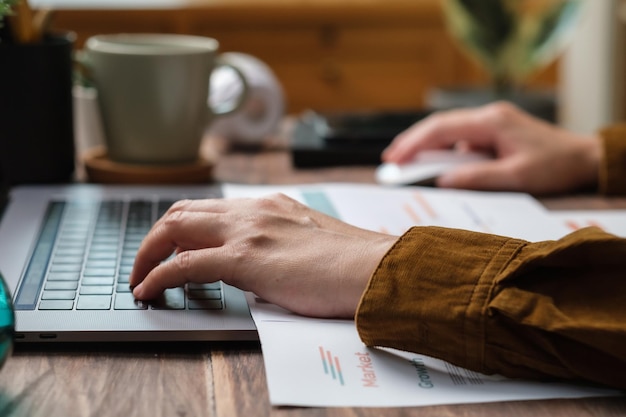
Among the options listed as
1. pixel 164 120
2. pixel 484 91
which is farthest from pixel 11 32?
pixel 484 91

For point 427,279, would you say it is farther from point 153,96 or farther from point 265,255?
point 153,96

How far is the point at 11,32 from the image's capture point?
0.96m

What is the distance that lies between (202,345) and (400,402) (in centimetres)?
15

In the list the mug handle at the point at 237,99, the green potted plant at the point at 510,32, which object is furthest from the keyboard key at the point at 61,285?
the green potted plant at the point at 510,32

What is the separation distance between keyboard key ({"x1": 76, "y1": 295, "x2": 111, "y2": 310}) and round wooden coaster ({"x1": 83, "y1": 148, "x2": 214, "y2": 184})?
396 mm

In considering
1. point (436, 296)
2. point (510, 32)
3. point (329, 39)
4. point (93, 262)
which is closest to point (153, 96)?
point (93, 262)

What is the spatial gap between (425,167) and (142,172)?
34cm

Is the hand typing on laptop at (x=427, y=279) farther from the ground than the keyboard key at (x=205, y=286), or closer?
farther from the ground

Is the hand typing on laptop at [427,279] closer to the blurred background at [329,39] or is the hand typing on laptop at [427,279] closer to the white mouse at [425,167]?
the white mouse at [425,167]

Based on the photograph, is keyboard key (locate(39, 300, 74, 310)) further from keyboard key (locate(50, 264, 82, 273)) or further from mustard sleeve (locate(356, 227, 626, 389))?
mustard sleeve (locate(356, 227, 626, 389))

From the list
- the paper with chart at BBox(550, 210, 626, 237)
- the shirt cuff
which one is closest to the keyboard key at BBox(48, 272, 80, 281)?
the shirt cuff

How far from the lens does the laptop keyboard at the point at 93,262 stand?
0.63 metres

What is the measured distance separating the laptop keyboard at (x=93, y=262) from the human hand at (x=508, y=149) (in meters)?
0.36

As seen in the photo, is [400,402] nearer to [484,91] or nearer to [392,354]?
[392,354]
